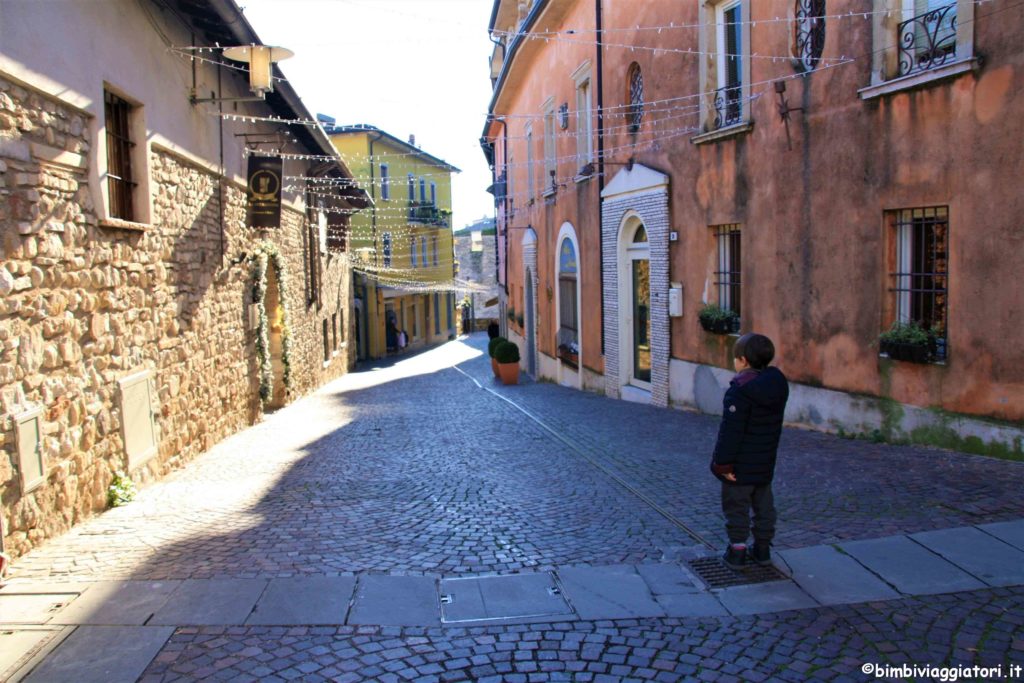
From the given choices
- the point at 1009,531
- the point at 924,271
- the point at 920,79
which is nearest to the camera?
the point at 1009,531

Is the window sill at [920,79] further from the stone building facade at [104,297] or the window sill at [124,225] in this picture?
the window sill at [124,225]

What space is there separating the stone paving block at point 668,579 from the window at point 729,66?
732 centimetres

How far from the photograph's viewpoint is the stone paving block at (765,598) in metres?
4.52

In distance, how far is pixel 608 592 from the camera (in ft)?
15.7

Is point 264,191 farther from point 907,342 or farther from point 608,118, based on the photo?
point 907,342

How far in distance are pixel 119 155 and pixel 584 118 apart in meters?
10.3

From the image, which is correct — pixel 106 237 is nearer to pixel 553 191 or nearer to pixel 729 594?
pixel 729 594

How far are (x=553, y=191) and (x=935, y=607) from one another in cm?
1599

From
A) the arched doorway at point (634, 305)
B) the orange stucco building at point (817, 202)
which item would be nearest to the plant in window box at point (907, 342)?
the orange stucco building at point (817, 202)

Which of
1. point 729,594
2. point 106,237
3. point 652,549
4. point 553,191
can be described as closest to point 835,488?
point 652,549

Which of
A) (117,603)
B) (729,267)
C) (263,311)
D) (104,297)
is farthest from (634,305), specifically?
(117,603)

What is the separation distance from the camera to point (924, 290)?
7906 mm

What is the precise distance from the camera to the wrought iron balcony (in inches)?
428

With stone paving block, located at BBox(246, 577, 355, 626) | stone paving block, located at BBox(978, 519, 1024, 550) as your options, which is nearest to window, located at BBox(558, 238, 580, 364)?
stone paving block, located at BBox(978, 519, 1024, 550)
